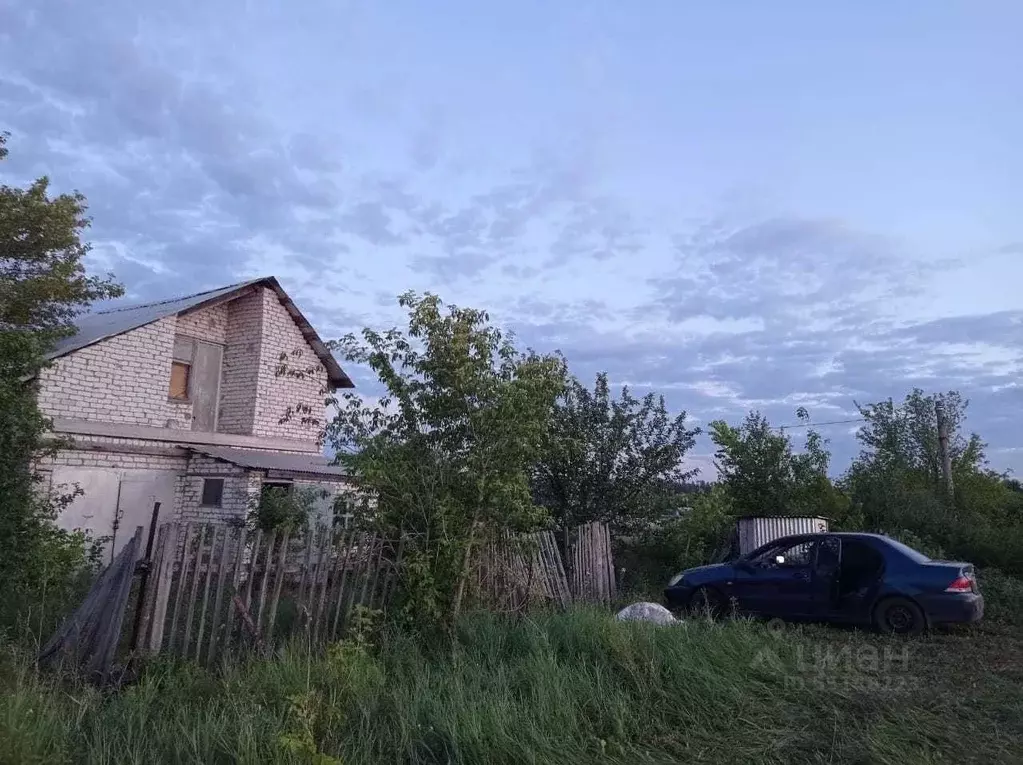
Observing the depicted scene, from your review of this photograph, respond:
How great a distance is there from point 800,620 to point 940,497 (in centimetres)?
781

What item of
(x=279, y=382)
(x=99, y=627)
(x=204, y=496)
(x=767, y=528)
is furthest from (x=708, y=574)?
(x=279, y=382)

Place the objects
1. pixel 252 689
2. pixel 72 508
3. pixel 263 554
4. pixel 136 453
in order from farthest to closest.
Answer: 1. pixel 136 453
2. pixel 72 508
3. pixel 263 554
4. pixel 252 689

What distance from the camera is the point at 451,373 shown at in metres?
7.49

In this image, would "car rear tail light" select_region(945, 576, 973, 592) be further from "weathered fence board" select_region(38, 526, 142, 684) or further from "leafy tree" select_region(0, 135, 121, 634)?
"leafy tree" select_region(0, 135, 121, 634)

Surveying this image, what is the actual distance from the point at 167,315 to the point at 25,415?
5.95 m

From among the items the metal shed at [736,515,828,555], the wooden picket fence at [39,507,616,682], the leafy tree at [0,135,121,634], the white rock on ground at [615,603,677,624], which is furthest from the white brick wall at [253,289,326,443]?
the white rock on ground at [615,603,677,624]

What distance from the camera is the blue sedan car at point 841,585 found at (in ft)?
28.7

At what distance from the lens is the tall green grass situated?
14.1 feet

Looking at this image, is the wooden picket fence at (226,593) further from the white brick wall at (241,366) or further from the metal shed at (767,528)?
the white brick wall at (241,366)

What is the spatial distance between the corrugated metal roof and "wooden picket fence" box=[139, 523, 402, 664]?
637cm

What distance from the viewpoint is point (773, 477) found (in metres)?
14.9

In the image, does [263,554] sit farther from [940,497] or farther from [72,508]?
[940,497]

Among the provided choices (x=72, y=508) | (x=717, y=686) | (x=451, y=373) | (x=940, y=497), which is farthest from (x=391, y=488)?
(x=940, y=497)

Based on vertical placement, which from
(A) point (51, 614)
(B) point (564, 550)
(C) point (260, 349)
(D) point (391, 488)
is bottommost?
(A) point (51, 614)
